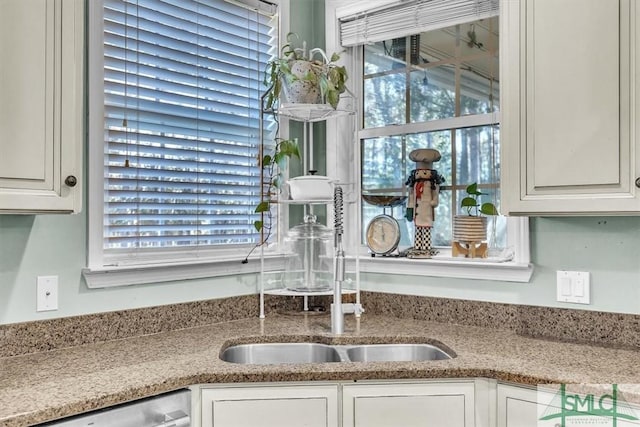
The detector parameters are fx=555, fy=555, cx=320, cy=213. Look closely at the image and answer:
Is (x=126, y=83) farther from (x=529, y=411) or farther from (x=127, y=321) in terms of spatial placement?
(x=529, y=411)

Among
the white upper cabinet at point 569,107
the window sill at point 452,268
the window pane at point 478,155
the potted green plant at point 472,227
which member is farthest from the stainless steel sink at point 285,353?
the window pane at point 478,155

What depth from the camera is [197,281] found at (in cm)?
221

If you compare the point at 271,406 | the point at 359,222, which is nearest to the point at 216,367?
the point at 271,406

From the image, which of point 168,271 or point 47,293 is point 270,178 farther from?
point 47,293

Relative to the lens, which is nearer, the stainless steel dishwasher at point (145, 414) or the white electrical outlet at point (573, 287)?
the stainless steel dishwasher at point (145, 414)

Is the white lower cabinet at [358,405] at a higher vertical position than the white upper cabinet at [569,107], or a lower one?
lower

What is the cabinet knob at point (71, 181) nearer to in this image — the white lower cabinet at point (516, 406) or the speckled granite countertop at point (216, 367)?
the speckled granite countertop at point (216, 367)

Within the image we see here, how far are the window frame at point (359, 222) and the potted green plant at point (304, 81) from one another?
201 millimetres

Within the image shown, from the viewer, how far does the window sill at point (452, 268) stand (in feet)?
6.76


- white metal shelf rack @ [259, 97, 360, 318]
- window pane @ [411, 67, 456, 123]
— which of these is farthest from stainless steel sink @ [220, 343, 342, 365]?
window pane @ [411, 67, 456, 123]

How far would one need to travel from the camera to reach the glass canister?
2434 mm

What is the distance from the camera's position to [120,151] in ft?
6.59

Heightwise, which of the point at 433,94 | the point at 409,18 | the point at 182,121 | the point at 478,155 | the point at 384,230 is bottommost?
the point at 384,230

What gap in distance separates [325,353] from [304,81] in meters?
1.08
